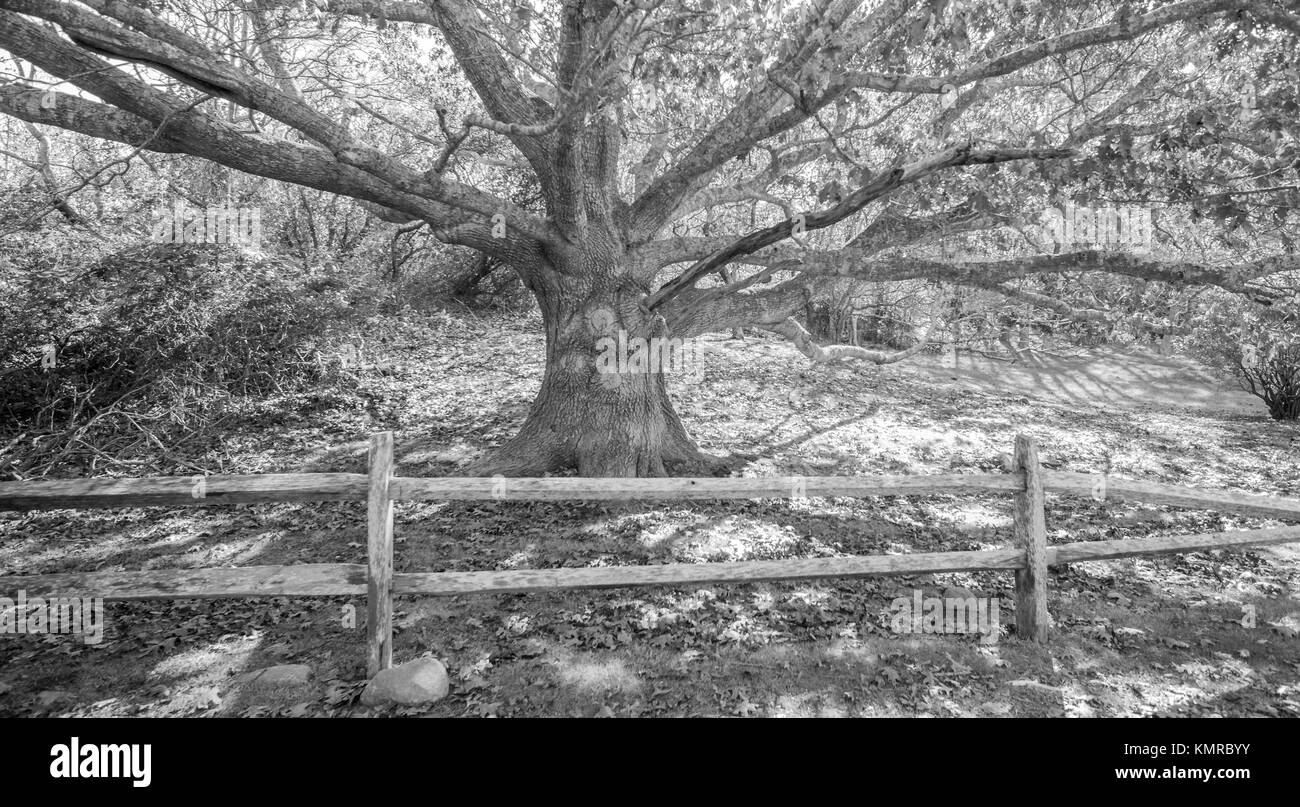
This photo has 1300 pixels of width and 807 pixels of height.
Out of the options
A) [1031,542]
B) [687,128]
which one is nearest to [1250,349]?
[687,128]

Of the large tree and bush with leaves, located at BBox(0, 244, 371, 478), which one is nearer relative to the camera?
the large tree

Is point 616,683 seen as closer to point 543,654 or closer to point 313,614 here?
point 543,654

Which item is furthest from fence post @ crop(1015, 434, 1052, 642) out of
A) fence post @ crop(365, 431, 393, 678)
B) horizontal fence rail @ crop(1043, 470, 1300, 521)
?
fence post @ crop(365, 431, 393, 678)

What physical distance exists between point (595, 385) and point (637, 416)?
68 centimetres

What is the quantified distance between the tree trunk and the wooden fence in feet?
11.5

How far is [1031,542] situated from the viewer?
5098 millimetres

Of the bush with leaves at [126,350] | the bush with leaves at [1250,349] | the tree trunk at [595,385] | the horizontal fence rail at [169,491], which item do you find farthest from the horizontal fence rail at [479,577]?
the bush with leaves at [1250,349]

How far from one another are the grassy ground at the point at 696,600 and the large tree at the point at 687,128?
5.75 feet

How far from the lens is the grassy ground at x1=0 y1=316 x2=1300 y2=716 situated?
4453 mm

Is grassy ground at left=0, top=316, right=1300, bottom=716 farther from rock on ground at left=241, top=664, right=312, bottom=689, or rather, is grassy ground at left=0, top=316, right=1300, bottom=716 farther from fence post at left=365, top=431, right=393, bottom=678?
fence post at left=365, top=431, right=393, bottom=678

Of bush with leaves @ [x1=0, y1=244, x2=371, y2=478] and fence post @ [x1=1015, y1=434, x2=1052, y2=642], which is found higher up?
bush with leaves @ [x1=0, y1=244, x2=371, y2=478]

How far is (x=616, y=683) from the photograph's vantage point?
4.53 metres

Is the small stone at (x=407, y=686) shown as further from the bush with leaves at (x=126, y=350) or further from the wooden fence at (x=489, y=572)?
the bush with leaves at (x=126, y=350)

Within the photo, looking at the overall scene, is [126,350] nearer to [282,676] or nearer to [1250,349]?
[282,676]
